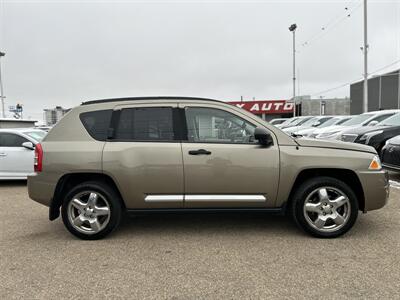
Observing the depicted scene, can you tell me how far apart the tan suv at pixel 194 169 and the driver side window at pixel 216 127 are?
0.01 meters

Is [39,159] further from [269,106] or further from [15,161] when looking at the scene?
[269,106]

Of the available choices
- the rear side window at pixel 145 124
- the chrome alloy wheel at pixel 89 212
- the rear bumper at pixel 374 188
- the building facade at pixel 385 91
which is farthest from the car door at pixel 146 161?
the building facade at pixel 385 91

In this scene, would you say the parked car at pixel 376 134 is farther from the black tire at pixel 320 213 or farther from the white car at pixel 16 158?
the white car at pixel 16 158

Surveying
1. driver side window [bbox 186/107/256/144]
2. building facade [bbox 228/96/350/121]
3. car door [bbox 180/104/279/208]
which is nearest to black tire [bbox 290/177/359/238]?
car door [bbox 180/104/279/208]

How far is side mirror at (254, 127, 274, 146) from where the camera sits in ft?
13.6

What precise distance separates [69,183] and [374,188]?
12.8 feet

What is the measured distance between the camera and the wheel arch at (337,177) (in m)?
4.37

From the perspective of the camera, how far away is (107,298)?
3014mm

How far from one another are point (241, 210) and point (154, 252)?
3.91ft

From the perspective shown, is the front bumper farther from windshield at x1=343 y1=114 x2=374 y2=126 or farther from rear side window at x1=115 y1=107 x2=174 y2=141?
windshield at x1=343 y1=114 x2=374 y2=126

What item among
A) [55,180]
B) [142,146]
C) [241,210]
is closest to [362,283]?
[241,210]

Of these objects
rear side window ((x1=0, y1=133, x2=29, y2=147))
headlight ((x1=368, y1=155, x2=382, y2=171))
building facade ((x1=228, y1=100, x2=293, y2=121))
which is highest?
building facade ((x1=228, y1=100, x2=293, y2=121))

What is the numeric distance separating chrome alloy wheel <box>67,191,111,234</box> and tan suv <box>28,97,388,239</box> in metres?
0.01

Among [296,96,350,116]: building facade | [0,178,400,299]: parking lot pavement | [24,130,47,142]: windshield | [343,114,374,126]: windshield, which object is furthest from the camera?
[296,96,350,116]: building facade
